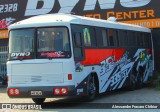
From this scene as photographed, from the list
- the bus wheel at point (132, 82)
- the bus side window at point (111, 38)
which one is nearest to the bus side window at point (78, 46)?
the bus side window at point (111, 38)

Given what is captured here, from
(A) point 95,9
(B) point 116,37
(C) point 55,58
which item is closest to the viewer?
(C) point 55,58

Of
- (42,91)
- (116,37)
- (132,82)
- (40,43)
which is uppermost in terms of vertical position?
(40,43)

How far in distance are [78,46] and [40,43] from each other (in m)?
1.26

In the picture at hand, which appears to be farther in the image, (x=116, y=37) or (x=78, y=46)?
(x=116, y=37)

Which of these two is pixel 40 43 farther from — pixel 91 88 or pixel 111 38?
pixel 111 38

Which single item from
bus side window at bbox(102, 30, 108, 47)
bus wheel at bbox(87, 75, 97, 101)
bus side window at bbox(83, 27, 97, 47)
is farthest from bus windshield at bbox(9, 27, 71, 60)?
bus side window at bbox(102, 30, 108, 47)

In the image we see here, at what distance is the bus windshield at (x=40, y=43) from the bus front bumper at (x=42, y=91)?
101 centimetres

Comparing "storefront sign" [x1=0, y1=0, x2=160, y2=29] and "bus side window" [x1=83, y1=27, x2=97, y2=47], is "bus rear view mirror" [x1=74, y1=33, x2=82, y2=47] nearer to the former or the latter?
"bus side window" [x1=83, y1=27, x2=97, y2=47]

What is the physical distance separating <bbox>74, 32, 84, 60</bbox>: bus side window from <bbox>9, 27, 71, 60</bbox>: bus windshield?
38cm

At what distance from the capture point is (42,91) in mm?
14031

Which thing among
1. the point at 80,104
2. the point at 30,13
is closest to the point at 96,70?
the point at 80,104

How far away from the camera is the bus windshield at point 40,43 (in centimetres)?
1411

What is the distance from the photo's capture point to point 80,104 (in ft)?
50.4

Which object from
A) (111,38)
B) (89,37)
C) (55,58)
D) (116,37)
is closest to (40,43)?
(55,58)
